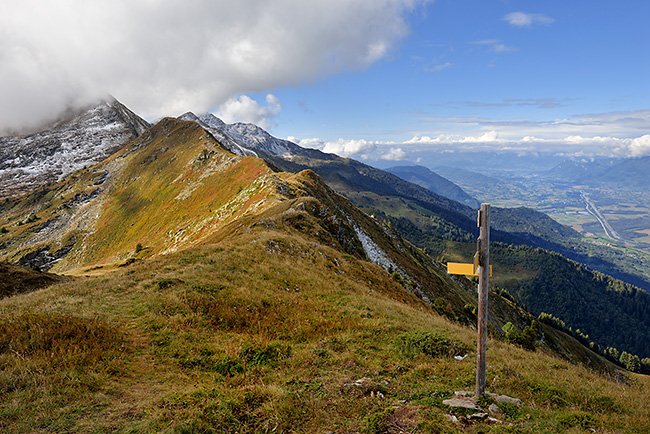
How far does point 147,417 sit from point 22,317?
25.6 ft

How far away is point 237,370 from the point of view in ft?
34.8

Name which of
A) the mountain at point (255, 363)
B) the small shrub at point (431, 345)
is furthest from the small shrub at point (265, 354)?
the small shrub at point (431, 345)

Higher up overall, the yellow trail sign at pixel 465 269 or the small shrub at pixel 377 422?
the yellow trail sign at pixel 465 269

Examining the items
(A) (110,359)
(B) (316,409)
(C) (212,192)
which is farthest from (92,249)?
(B) (316,409)

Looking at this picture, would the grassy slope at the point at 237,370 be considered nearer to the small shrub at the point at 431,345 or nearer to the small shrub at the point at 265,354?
the small shrub at the point at 265,354

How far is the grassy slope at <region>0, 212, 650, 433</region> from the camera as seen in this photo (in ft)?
25.1

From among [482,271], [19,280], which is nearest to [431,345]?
[482,271]

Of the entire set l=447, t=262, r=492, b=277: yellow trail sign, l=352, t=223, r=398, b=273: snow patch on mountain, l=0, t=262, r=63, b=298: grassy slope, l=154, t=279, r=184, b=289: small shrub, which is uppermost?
l=447, t=262, r=492, b=277: yellow trail sign

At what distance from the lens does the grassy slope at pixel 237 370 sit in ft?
25.1

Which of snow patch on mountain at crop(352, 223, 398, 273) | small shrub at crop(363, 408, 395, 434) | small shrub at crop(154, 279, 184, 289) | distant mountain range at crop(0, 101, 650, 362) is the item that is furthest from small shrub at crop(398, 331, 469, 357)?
snow patch on mountain at crop(352, 223, 398, 273)

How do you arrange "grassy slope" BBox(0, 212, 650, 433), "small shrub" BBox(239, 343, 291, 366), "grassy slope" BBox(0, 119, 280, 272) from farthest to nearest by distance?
"grassy slope" BBox(0, 119, 280, 272) < "small shrub" BBox(239, 343, 291, 366) < "grassy slope" BBox(0, 212, 650, 433)

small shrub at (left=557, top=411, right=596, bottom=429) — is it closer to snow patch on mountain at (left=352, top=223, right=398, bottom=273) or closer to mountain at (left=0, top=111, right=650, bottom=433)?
mountain at (left=0, top=111, right=650, bottom=433)

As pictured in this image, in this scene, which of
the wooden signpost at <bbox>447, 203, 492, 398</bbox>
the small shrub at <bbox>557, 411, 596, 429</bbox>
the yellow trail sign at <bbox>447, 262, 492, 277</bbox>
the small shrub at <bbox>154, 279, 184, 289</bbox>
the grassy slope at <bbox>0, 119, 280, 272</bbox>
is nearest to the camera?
the small shrub at <bbox>557, 411, 596, 429</bbox>

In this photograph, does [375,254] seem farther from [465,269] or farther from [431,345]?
[465,269]
